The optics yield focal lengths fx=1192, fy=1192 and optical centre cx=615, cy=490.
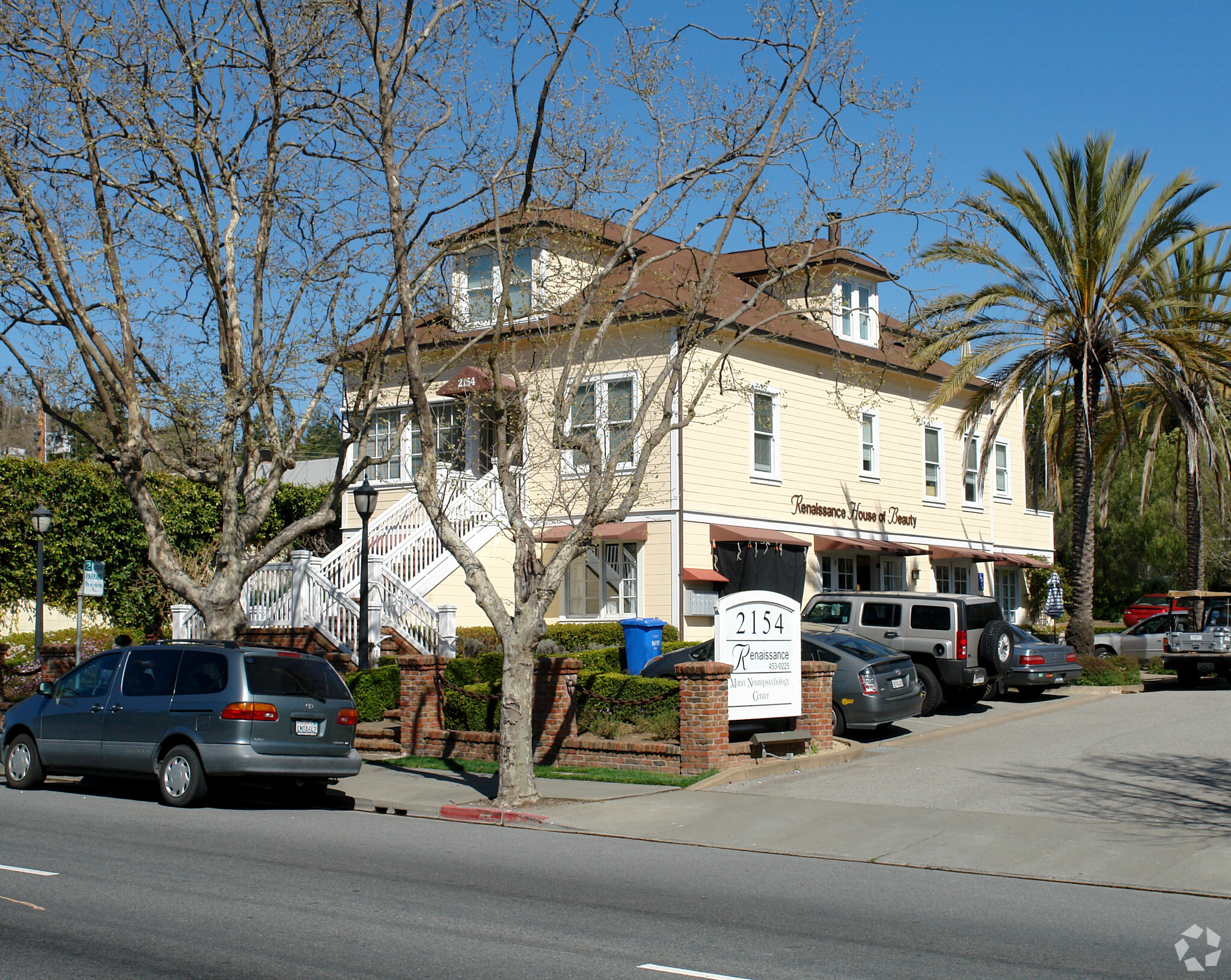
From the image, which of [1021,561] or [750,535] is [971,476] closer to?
[1021,561]

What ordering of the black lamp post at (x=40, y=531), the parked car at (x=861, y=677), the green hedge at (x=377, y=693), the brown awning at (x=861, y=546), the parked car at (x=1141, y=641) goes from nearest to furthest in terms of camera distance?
the parked car at (x=861, y=677) < the green hedge at (x=377, y=693) < the black lamp post at (x=40, y=531) < the brown awning at (x=861, y=546) < the parked car at (x=1141, y=641)

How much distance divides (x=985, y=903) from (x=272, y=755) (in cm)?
760

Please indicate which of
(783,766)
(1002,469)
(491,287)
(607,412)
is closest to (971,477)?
(1002,469)

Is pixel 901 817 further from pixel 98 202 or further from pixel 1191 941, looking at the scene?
pixel 98 202

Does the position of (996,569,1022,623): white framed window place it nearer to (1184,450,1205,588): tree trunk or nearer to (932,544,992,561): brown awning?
(932,544,992,561): brown awning

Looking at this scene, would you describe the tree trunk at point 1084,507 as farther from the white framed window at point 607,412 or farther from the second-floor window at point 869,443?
the white framed window at point 607,412

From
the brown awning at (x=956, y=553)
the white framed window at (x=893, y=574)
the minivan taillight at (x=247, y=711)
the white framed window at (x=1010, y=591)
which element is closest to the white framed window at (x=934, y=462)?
the brown awning at (x=956, y=553)

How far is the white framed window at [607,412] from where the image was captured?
16.4 meters

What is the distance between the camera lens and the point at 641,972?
629cm

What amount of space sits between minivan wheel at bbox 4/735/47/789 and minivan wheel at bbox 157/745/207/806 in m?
2.30

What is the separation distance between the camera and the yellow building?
918 inches

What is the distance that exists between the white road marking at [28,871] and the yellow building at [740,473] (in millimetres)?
10867

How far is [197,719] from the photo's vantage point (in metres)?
12.8

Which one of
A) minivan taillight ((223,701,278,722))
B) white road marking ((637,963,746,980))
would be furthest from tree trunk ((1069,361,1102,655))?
white road marking ((637,963,746,980))
